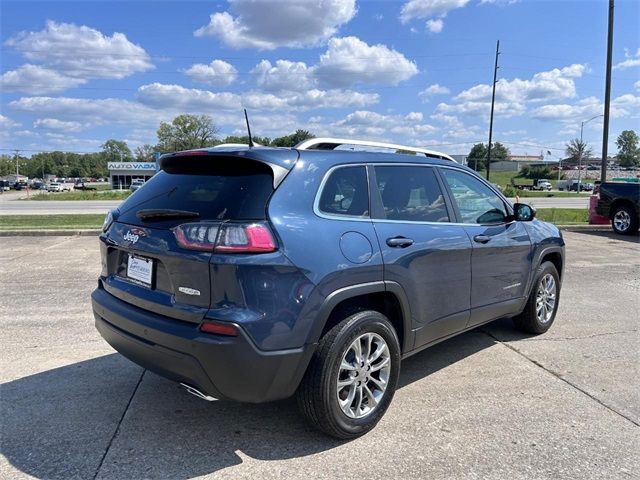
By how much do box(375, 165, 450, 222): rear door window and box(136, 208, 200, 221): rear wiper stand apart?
1268mm

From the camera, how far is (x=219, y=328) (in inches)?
105

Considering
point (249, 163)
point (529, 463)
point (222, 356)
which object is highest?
point (249, 163)

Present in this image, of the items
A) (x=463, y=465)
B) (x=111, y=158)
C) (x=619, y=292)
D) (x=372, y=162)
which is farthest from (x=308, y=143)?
(x=111, y=158)

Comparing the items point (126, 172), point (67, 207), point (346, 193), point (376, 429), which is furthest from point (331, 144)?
point (126, 172)

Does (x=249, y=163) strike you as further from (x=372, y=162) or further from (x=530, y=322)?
(x=530, y=322)

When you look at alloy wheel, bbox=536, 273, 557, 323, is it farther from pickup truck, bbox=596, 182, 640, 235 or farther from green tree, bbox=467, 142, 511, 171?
green tree, bbox=467, 142, 511, 171

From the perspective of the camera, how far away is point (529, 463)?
9.57 ft

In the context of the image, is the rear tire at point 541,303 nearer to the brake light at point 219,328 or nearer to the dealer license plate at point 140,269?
the brake light at point 219,328

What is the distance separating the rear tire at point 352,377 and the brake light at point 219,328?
0.56 metres

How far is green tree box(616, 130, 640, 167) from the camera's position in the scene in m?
124

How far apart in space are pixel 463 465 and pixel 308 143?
2.20 metres

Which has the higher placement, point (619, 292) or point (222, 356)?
point (222, 356)

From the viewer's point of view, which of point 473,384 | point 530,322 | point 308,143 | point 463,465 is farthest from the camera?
point 530,322

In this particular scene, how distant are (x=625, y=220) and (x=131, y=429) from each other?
47.0 feet
